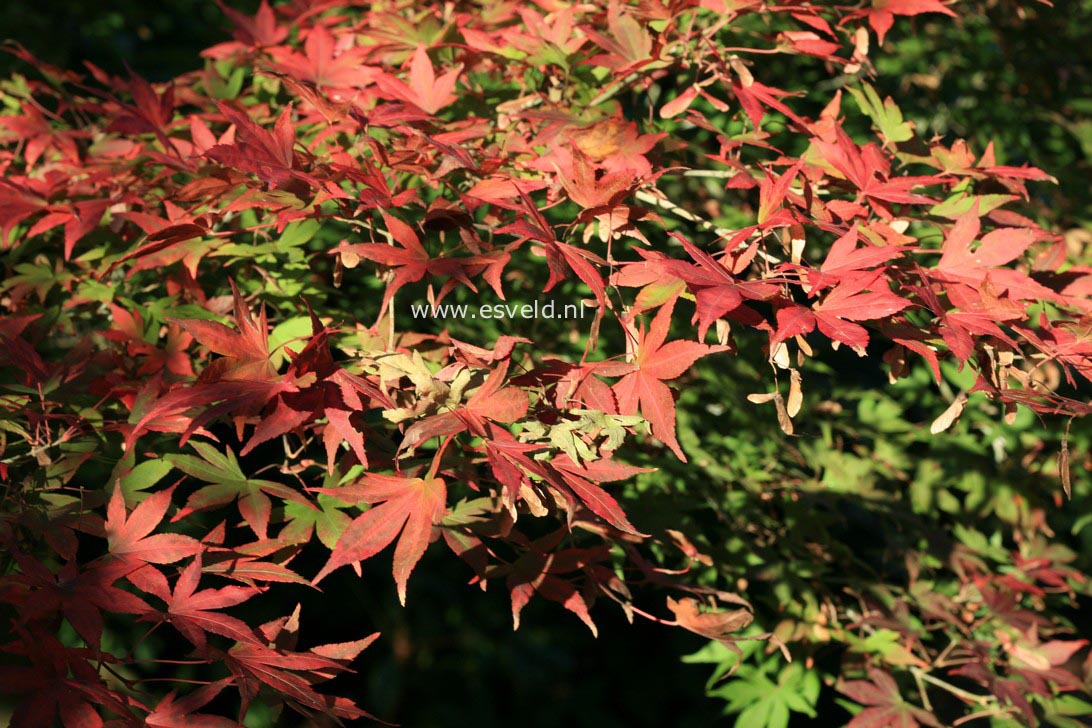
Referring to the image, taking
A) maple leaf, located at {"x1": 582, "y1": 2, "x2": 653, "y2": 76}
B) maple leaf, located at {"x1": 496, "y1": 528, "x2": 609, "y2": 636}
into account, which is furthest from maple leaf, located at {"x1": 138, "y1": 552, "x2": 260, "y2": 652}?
maple leaf, located at {"x1": 582, "y1": 2, "x2": 653, "y2": 76}

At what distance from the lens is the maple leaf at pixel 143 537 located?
1101 millimetres

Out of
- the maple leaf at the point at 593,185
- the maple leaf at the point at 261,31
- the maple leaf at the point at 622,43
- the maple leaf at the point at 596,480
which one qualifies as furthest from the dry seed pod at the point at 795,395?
the maple leaf at the point at 261,31

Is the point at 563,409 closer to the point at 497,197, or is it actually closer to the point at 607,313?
the point at 497,197

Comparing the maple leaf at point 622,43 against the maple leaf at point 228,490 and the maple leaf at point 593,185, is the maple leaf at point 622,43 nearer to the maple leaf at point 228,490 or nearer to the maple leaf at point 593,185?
the maple leaf at point 593,185

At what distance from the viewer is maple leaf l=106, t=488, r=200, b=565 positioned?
110 cm

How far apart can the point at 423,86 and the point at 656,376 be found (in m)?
0.65

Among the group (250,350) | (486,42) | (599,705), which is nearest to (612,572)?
(250,350)

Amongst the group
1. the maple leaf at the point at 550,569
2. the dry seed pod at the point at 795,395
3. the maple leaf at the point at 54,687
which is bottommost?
the maple leaf at the point at 550,569

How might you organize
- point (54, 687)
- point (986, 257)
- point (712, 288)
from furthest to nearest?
1. point (986, 257)
2. point (712, 288)
3. point (54, 687)

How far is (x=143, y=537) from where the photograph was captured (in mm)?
1124

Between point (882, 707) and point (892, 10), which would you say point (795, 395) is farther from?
point (882, 707)

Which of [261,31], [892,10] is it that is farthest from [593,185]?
[261,31]

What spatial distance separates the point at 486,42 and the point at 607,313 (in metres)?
0.51

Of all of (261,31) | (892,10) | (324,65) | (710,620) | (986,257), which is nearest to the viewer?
(986,257)
